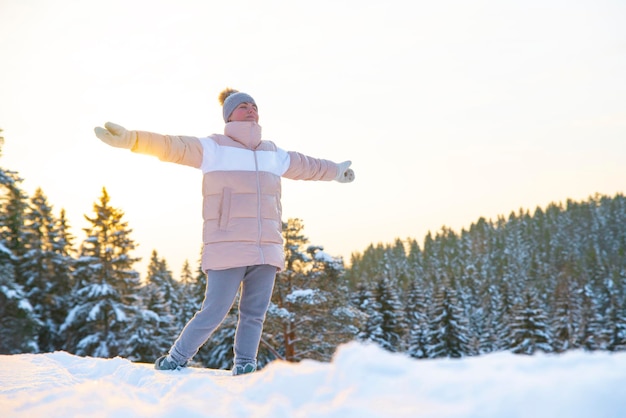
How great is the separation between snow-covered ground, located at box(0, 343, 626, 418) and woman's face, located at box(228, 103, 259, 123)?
6.92 feet

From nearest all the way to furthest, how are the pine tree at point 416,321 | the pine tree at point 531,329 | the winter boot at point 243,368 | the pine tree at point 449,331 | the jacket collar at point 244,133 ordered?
1. the winter boot at point 243,368
2. the jacket collar at point 244,133
3. the pine tree at point 531,329
4. the pine tree at point 449,331
5. the pine tree at point 416,321

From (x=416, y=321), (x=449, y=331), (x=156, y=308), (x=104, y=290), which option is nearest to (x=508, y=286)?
(x=416, y=321)

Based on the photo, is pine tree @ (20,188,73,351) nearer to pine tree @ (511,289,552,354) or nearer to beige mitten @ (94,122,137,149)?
beige mitten @ (94,122,137,149)

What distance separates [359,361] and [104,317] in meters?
20.0

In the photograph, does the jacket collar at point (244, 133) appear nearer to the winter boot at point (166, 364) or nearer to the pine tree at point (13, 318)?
the winter boot at point (166, 364)

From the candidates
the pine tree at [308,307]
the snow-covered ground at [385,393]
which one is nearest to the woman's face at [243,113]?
the snow-covered ground at [385,393]

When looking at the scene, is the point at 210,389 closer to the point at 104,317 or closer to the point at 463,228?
the point at 104,317

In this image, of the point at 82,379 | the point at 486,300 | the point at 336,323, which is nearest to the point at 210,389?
the point at 82,379

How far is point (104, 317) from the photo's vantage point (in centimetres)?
1902

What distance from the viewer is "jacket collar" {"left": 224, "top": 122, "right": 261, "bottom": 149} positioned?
3.41 meters

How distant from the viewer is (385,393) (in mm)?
1172

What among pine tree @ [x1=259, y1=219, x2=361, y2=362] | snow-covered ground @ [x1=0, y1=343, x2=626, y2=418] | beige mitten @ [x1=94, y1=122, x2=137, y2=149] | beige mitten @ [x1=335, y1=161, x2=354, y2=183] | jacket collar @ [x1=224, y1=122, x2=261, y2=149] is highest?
pine tree @ [x1=259, y1=219, x2=361, y2=362]

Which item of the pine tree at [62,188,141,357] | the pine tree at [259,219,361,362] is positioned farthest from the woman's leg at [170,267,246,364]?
the pine tree at [62,188,141,357]

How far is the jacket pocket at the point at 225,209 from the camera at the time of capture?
318 cm
